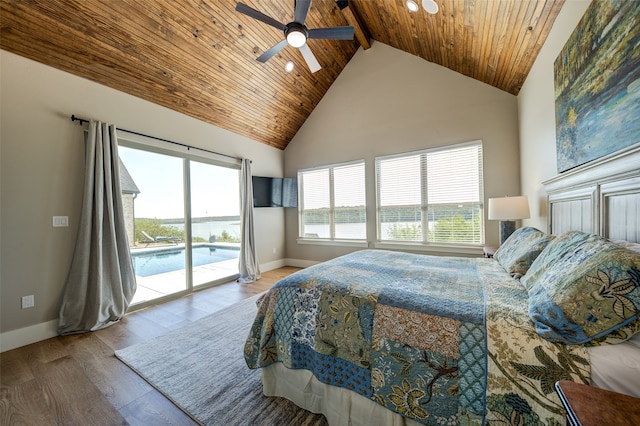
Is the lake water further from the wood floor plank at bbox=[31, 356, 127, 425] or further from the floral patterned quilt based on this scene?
the floral patterned quilt

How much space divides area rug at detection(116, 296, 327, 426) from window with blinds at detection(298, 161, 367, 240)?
2.76m

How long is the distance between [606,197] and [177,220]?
15.1 ft

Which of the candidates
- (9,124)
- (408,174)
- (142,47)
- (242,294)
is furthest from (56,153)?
(408,174)

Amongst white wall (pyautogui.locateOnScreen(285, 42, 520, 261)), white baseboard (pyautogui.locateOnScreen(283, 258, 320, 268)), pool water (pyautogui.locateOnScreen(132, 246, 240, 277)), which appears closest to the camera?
pool water (pyautogui.locateOnScreen(132, 246, 240, 277))

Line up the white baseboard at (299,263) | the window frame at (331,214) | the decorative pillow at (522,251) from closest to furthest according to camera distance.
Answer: the decorative pillow at (522,251) < the window frame at (331,214) < the white baseboard at (299,263)

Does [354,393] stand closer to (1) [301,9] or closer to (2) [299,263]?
(1) [301,9]

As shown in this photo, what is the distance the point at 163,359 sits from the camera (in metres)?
2.07

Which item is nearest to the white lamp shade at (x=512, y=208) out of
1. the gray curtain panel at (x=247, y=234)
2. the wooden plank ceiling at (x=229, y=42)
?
the wooden plank ceiling at (x=229, y=42)

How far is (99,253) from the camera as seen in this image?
268cm

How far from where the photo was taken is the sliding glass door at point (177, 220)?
3223 millimetres

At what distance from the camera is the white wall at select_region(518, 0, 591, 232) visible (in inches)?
74.9

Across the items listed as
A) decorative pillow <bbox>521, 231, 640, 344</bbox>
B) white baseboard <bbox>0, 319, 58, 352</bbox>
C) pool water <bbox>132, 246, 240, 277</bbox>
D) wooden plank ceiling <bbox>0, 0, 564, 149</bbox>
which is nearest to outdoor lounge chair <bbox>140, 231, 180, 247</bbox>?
pool water <bbox>132, 246, 240, 277</bbox>

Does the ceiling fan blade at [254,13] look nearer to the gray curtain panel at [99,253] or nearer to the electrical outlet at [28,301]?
the gray curtain panel at [99,253]

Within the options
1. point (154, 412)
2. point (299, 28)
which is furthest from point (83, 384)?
point (299, 28)
